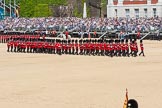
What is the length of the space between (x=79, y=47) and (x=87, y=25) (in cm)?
2785

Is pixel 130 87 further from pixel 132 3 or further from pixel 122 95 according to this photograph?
pixel 132 3

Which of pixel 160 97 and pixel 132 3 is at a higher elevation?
pixel 132 3

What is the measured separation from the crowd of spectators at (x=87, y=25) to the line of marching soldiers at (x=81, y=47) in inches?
838

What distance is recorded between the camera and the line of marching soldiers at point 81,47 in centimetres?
3838

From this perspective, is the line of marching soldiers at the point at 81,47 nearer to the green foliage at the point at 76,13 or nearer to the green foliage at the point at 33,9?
the green foliage at the point at 33,9

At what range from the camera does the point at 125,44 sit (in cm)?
3809

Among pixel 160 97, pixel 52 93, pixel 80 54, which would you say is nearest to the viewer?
pixel 160 97

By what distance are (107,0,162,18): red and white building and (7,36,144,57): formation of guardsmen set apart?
39.2 metres

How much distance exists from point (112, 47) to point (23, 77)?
1265 centimetres

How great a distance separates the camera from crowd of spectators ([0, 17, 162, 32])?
2484 inches

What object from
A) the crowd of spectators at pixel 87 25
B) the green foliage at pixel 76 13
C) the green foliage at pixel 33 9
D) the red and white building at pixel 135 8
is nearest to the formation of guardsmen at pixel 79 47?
the crowd of spectators at pixel 87 25

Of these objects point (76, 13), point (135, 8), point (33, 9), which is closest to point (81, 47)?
point (135, 8)

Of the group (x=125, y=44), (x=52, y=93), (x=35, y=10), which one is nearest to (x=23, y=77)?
(x=52, y=93)

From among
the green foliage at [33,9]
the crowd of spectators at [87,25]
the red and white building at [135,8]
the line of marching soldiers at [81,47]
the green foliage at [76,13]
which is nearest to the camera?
the line of marching soldiers at [81,47]
